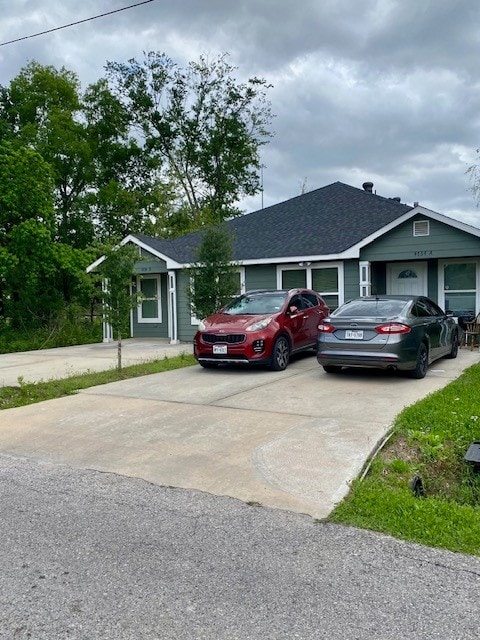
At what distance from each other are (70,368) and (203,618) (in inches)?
390

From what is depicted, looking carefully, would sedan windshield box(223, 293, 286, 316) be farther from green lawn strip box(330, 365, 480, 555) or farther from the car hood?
green lawn strip box(330, 365, 480, 555)

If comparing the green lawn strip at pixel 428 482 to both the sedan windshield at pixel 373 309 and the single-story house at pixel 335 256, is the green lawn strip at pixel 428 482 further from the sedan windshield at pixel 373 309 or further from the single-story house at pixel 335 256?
the single-story house at pixel 335 256

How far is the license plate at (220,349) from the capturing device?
33.0 ft

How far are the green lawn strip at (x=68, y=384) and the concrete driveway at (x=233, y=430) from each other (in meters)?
0.37

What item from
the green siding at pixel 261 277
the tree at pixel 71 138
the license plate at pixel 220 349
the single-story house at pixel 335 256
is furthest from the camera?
the tree at pixel 71 138

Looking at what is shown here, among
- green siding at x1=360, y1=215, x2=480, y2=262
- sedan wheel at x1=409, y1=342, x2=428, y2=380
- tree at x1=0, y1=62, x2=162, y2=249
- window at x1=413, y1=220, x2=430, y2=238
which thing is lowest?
sedan wheel at x1=409, y1=342, x2=428, y2=380

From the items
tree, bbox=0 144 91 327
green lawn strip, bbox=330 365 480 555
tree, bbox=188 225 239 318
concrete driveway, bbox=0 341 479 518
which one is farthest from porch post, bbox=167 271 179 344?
green lawn strip, bbox=330 365 480 555

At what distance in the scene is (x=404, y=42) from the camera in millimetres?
11812

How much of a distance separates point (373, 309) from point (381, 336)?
2.67 ft

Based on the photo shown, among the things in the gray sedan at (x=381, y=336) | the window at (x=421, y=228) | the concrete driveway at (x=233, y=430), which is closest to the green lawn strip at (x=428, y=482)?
the concrete driveway at (x=233, y=430)

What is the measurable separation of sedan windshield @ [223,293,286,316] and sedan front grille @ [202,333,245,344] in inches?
39.4

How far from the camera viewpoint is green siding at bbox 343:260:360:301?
14773 mm

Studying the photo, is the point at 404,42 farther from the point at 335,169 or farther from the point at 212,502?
the point at 335,169

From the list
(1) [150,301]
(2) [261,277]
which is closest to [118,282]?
(2) [261,277]
